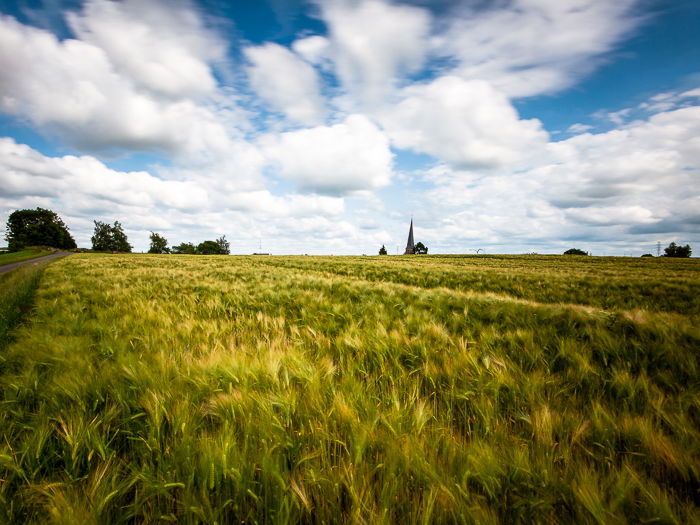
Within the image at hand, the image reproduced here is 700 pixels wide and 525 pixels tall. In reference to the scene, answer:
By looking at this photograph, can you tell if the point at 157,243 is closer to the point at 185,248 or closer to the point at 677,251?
the point at 185,248

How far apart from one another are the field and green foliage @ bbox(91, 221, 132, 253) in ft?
439

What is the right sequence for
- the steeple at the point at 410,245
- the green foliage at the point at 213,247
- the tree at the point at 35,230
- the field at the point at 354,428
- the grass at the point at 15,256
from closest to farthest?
the field at the point at 354,428
the grass at the point at 15,256
the tree at the point at 35,230
the steeple at the point at 410,245
the green foliage at the point at 213,247

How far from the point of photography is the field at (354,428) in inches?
→ 38.7

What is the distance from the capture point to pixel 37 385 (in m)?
1.77

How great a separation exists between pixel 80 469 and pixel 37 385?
1.07 m

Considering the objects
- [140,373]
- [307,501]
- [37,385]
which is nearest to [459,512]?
[307,501]

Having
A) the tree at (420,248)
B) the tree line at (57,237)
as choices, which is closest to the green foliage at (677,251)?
the tree line at (57,237)

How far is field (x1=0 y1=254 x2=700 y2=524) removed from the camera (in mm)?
983

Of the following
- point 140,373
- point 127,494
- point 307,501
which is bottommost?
point 127,494

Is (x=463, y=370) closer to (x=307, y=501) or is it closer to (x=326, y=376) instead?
(x=326, y=376)

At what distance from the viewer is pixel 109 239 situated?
103000 mm

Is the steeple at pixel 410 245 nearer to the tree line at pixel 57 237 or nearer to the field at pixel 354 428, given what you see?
the tree line at pixel 57 237

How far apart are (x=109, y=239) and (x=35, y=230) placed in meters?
25.8

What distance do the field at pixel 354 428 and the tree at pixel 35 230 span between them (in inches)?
4458
